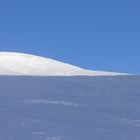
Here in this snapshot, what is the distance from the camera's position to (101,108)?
4789 millimetres

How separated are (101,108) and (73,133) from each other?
1142mm

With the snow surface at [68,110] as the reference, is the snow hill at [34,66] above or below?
above

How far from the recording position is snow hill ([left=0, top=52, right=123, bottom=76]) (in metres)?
11.1

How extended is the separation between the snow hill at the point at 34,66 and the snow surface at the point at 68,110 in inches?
174

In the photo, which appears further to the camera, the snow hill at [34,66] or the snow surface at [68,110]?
the snow hill at [34,66]

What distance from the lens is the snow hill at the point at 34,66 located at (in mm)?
11062

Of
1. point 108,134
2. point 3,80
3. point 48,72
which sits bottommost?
point 108,134

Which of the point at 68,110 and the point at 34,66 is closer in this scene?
the point at 68,110

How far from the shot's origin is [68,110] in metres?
4.64

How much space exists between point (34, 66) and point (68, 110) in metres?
7.39

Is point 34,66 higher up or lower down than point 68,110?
higher up

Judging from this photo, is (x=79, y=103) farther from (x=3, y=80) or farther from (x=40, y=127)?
(x=3, y=80)

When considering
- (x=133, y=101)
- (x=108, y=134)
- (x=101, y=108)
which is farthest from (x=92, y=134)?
(x=133, y=101)

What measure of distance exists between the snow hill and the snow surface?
4.41 m
